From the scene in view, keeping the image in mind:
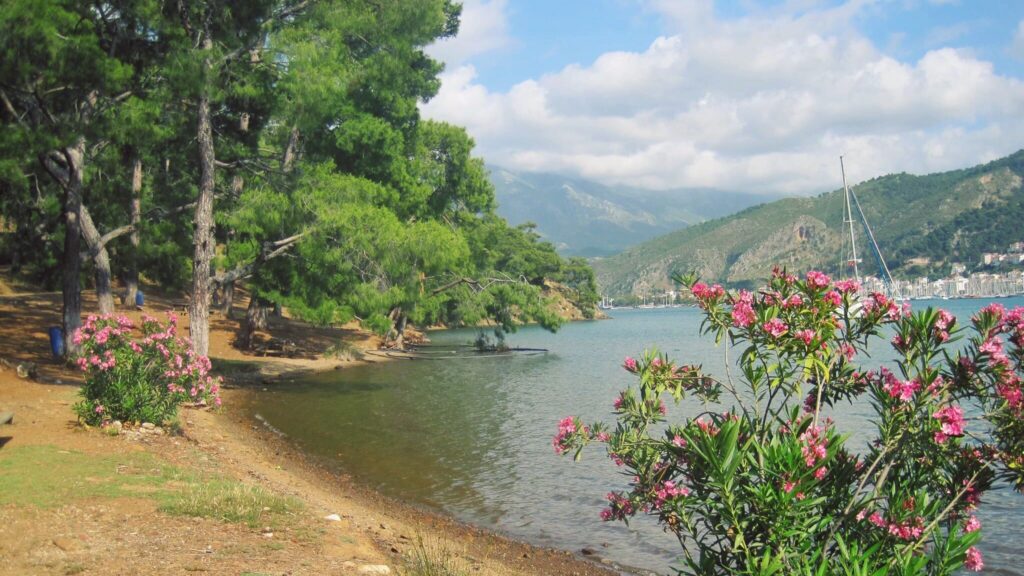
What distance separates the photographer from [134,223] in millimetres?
20266

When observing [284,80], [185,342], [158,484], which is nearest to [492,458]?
[185,342]

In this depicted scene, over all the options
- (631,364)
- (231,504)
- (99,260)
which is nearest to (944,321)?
(631,364)

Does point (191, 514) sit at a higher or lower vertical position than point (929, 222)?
lower

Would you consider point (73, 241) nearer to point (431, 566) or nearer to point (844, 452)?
point (431, 566)

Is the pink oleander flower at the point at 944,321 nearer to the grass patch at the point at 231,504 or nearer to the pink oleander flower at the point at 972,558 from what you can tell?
the pink oleander flower at the point at 972,558

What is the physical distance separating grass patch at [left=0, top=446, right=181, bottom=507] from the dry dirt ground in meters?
0.02

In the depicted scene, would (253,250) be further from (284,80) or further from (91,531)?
(91,531)

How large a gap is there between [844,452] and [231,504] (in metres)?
6.24

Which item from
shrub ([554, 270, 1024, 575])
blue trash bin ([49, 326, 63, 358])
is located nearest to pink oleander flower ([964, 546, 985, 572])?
shrub ([554, 270, 1024, 575])

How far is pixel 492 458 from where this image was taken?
50.0 ft

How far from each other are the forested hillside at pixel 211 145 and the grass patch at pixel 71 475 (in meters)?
7.78

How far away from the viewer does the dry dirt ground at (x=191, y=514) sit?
21.3 ft

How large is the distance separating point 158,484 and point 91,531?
6.12ft

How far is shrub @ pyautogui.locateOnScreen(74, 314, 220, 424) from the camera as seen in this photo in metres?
11.0
